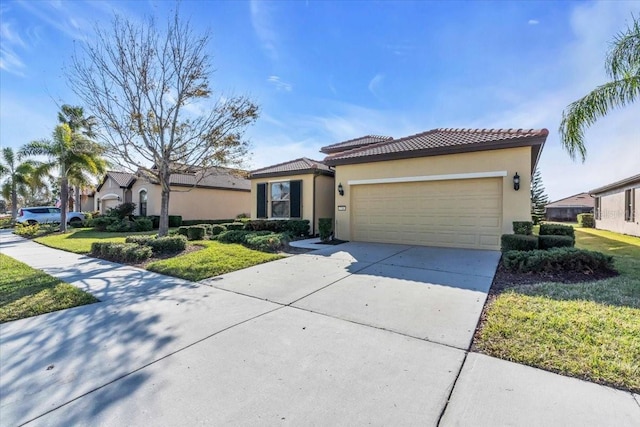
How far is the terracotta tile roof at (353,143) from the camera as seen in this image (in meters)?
17.4

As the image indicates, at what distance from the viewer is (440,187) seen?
32.7ft

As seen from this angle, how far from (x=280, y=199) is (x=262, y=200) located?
1109mm

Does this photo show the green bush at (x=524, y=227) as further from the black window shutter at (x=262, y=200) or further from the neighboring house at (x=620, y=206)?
the black window shutter at (x=262, y=200)

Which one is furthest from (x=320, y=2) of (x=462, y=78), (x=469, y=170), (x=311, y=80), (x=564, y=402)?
(x=564, y=402)

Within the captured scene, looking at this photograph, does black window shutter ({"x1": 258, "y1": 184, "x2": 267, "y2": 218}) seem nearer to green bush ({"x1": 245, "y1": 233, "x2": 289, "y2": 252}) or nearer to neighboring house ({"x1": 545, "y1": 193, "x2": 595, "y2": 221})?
green bush ({"x1": 245, "y1": 233, "x2": 289, "y2": 252})

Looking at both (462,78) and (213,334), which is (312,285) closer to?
(213,334)

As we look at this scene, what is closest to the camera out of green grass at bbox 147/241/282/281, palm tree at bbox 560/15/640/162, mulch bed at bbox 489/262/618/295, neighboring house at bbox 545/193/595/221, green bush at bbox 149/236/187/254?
mulch bed at bbox 489/262/618/295

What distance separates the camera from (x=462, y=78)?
10523 millimetres

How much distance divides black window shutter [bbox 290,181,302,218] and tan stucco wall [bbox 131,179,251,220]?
846 centimetres

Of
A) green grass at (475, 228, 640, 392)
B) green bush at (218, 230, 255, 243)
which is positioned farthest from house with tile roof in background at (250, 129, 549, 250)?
green grass at (475, 228, 640, 392)

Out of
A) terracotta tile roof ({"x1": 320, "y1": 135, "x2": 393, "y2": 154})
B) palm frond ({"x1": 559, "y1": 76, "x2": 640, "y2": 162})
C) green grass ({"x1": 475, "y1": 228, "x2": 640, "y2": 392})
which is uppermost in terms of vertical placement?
terracotta tile roof ({"x1": 320, "y1": 135, "x2": 393, "y2": 154})

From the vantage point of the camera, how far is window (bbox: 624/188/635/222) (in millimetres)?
14516

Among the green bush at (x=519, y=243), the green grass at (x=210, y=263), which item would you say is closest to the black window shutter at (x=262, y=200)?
the green grass at (x=210, y=263)

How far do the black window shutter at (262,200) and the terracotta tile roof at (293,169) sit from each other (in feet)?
2.01
